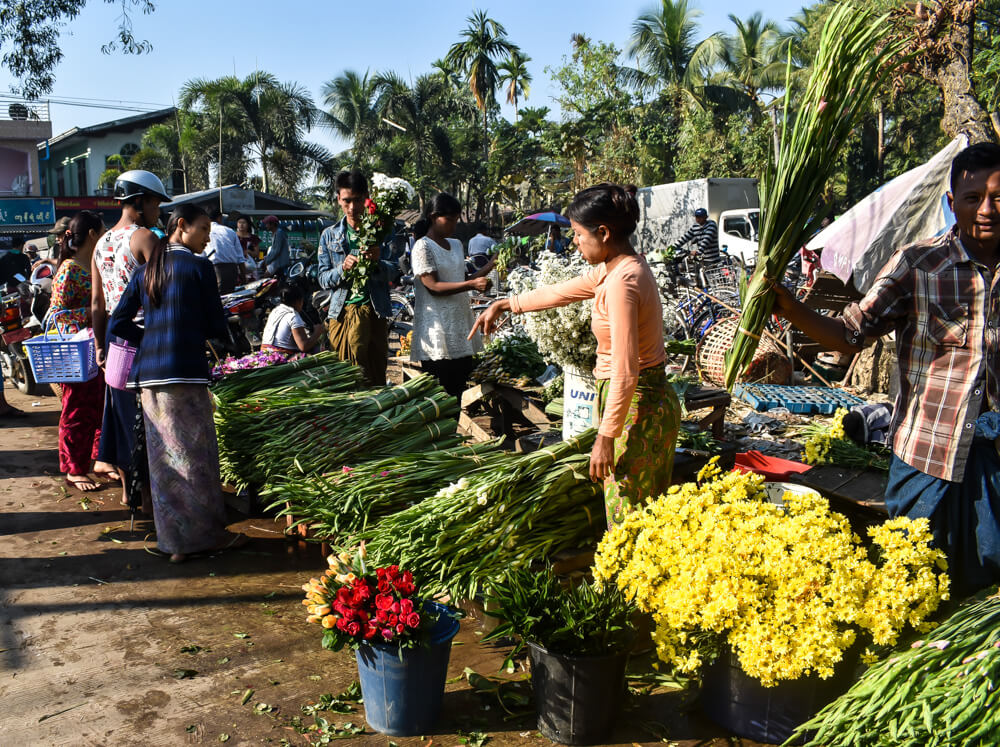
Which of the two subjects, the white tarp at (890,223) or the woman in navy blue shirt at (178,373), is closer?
the woman in navy blue shirt at (178,373)

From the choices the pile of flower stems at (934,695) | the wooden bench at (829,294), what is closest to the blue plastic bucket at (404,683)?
the pile of flower stems at (934,695)

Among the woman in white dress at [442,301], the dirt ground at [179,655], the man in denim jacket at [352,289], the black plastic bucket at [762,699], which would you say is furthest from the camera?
the man in denim jacket at [352,289]

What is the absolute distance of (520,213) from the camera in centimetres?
2803

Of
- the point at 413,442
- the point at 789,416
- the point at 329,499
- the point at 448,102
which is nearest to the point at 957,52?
the point at 789,416

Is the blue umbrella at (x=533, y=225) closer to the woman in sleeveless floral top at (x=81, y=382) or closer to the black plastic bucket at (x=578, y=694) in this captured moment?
the woman in sleeveless floral top at (x=81, y=382)

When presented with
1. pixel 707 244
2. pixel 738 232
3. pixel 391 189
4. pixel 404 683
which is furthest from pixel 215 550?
pixel 738 232

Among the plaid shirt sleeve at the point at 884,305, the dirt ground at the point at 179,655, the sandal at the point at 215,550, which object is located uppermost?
the plaid shirt sleeve at the point at 884,305

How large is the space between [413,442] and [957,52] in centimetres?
896

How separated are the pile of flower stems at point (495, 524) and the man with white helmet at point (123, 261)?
2.24m

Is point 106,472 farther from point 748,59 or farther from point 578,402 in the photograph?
point 748,59

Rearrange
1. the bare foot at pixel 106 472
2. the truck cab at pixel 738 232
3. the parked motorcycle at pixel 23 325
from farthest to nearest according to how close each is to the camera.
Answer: the truck cab at pixel 738 232 → the parked motorcycle at pixel 23 325 → the bare foot at pixel 106 472

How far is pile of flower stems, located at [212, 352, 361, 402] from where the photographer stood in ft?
16.8

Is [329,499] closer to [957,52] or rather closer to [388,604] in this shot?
[388,604]

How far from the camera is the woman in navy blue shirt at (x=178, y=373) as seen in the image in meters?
4.12
